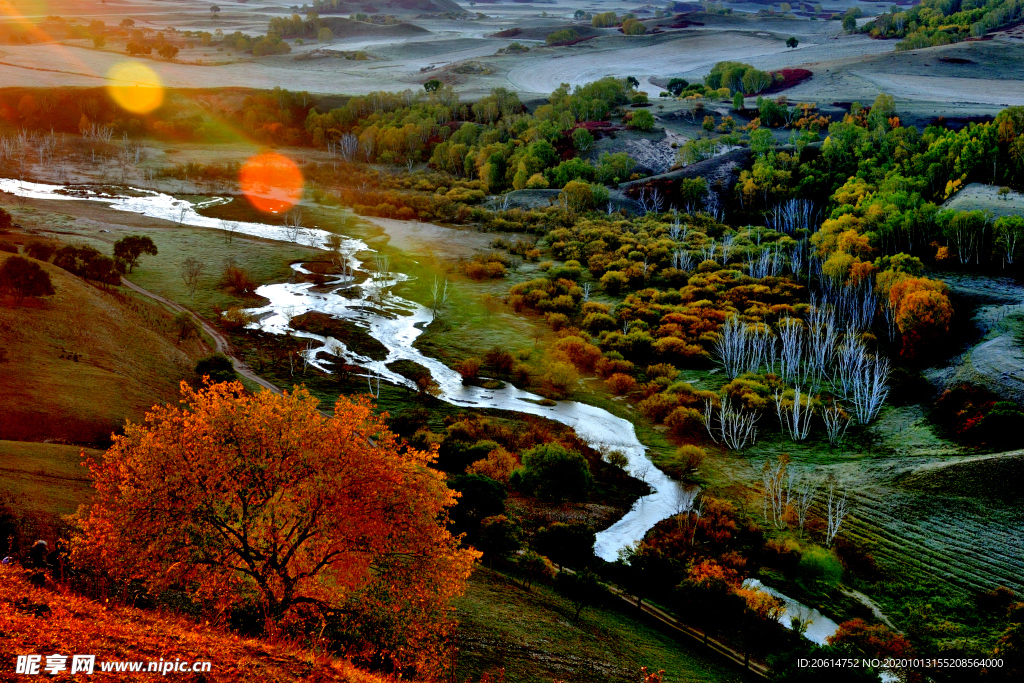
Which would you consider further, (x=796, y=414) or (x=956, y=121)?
(x=956, y=121)

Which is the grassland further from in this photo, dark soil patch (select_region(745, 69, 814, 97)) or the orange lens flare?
dark soil patch (select_region(745, 69, 814, 97))

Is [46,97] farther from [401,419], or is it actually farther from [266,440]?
[266,440]

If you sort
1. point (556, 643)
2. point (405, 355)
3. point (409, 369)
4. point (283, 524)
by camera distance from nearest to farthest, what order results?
point (283, 524)
point (556, 643)
point (409, 369)
point (405, 355)

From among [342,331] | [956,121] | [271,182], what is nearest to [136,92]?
[271,182]

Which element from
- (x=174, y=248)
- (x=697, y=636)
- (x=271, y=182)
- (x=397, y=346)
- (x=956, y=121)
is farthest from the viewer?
(x=956, y=121)

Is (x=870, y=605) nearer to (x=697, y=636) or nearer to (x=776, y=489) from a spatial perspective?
(x=697, y=636)

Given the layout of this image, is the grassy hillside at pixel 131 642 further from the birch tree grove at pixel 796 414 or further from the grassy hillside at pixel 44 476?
the birch tree grove at pixel 796 414

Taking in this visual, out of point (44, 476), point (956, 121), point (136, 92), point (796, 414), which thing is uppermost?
point (136, 92)
